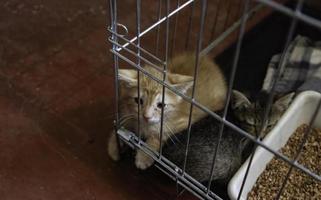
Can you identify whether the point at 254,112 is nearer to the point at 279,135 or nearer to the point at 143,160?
the point at 279,135

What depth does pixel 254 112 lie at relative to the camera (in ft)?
4.13

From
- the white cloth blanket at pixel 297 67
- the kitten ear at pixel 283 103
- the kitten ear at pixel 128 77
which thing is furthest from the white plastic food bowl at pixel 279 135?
the kitten ear at pixel 128 77

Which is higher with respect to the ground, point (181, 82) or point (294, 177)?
point (181, 82)

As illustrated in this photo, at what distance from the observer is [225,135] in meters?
1.25

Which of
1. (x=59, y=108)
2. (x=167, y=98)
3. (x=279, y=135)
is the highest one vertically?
(x=167, y=98)

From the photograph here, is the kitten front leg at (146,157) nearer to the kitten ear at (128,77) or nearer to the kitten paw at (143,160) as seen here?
the kitten paw at (143,160)

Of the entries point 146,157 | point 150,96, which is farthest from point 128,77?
point 146,157

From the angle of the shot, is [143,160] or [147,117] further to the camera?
[143,160]

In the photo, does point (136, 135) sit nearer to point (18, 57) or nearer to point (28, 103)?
point (28, 103)

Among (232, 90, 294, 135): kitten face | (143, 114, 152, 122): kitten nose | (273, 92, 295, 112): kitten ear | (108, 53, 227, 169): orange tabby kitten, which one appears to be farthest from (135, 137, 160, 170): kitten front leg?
(273, 92, 295, 112): kitten ear

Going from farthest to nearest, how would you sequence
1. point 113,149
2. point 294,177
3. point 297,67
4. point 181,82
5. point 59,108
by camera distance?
point 297,67
point 59,108
point 113,149
point 294,177
point 181,82

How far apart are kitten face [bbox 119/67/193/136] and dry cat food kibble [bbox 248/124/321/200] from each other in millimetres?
320

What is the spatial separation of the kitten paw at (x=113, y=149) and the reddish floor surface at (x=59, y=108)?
2cm

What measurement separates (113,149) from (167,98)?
0.87 feet
